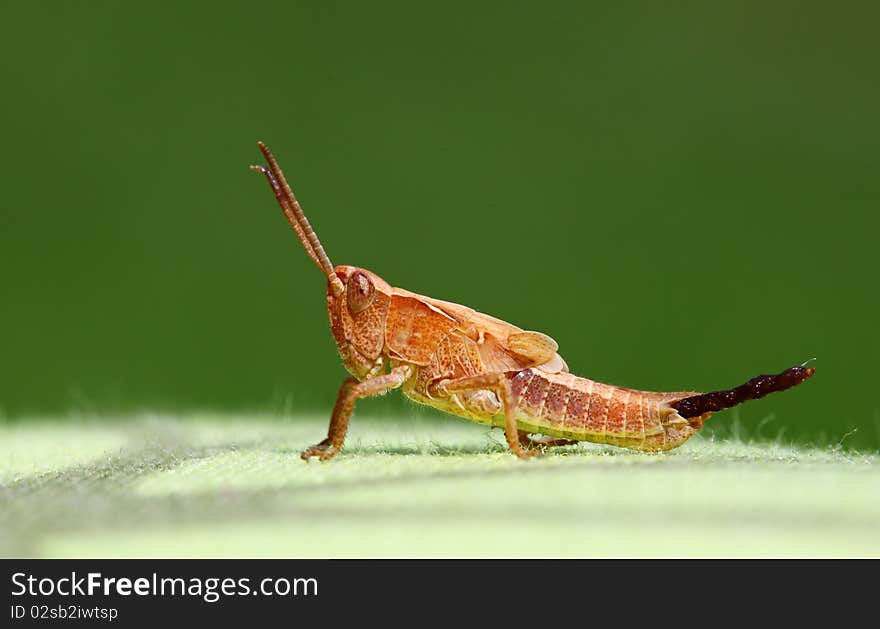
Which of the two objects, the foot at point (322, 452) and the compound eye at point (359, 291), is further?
the compound eye at point (359, 291)

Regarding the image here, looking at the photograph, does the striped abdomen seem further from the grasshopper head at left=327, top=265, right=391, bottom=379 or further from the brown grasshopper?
the grasshopper head at left=327, top=265, right=391, bottom=379

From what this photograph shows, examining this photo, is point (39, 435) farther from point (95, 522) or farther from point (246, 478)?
point (95, 522)

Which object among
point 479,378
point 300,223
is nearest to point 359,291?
point 300,223

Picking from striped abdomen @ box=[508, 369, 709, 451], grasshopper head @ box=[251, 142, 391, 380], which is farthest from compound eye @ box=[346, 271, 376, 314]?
striped abdomen @ box=[508, 369, 709, 451]

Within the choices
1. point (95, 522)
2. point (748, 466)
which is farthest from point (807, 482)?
point (95, 522)

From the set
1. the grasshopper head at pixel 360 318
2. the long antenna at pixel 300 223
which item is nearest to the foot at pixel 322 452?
the grasshopper head at pixel 360 318

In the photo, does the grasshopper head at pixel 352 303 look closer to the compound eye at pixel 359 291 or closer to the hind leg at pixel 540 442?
the compound eye at pixel 359 291

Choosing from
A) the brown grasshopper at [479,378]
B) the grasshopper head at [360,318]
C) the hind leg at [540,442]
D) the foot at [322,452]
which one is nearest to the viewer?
the foot at [322,452]
